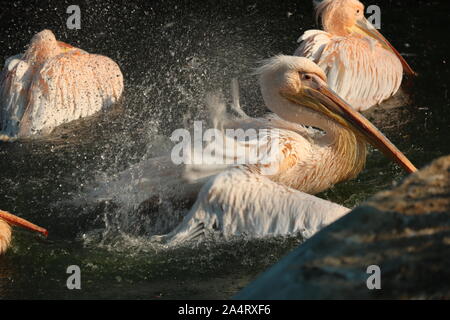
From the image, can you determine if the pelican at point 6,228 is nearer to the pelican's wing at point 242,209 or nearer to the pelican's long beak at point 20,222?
the pelican's long beak at point 20,222

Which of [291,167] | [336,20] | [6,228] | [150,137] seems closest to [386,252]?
[291,167]

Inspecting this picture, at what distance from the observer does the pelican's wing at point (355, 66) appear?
6.85 meters

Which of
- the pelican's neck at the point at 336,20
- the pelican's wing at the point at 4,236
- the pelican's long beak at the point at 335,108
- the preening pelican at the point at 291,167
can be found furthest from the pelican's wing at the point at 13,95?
the pelican's neck at the point at 336,20

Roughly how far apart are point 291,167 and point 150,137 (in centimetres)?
105

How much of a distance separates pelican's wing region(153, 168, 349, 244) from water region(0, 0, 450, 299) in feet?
0.26

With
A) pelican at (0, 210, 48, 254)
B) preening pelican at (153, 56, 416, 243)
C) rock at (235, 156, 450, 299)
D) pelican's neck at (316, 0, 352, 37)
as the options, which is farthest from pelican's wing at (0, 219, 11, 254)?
pelican's neck at (316, 0, 352, 37)

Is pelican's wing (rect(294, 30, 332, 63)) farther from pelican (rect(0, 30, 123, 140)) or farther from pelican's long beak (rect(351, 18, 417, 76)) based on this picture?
pelican (rect(0, 30, 123, 140))

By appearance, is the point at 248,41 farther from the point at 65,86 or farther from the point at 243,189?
the point at 243,189

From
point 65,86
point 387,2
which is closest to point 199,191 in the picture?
point 65,86

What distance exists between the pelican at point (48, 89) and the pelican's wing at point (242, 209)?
2276mm

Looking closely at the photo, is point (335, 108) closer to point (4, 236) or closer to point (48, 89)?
point (4, 236)

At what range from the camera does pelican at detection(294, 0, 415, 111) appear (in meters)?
6.86

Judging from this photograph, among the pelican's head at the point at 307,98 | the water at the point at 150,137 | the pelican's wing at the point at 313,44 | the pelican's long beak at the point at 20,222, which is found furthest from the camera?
the pelican's wing at the point at 313,44
